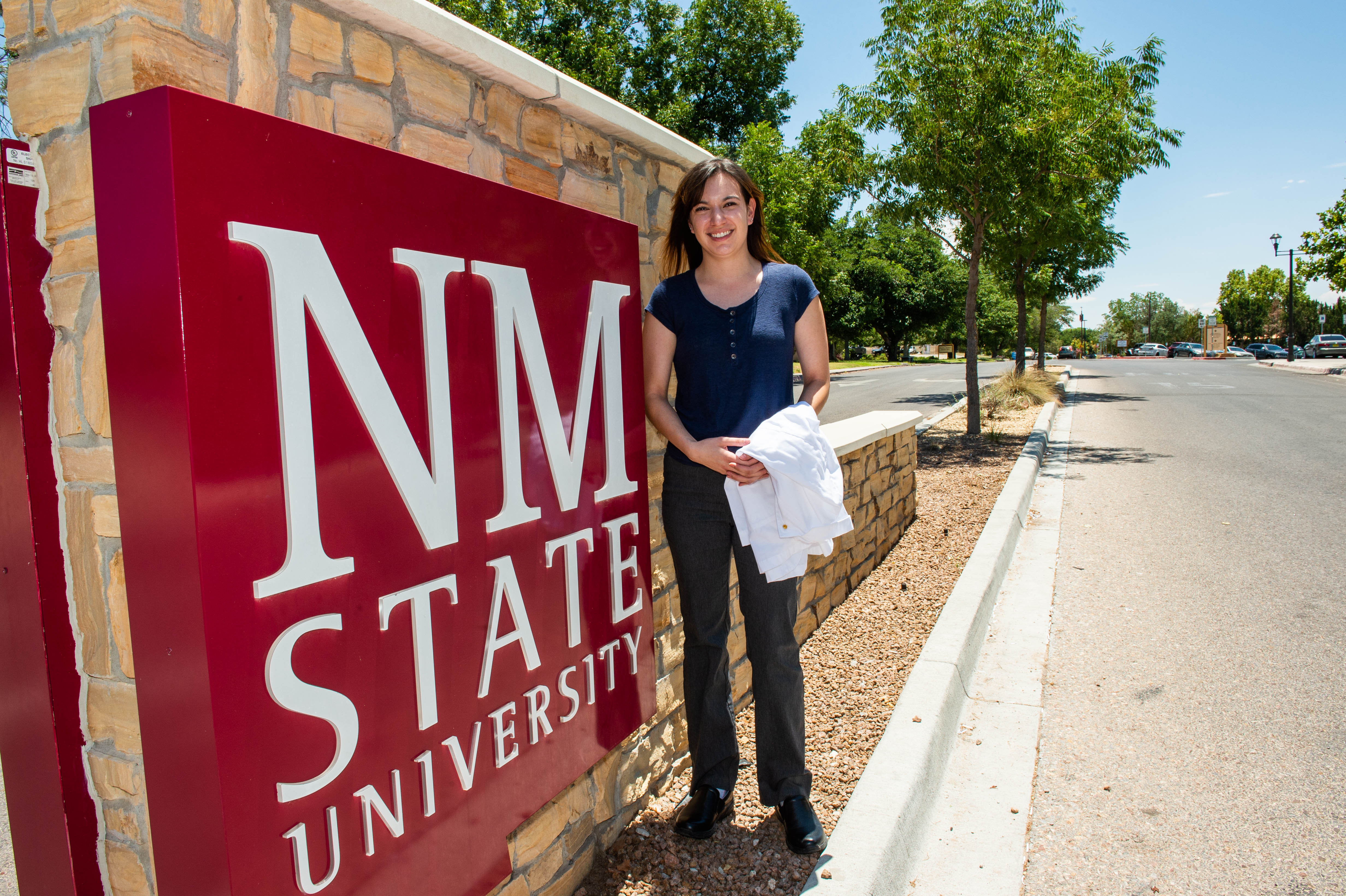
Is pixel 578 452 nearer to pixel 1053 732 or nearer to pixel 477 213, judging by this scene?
pixel 477 213

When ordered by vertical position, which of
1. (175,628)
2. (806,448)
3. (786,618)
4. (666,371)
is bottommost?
(786,618)

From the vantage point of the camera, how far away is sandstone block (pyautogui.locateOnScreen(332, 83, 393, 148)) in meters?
1.68

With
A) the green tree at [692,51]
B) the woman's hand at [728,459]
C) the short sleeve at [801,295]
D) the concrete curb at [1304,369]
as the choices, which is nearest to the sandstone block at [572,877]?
the woman's hand at [728,459]

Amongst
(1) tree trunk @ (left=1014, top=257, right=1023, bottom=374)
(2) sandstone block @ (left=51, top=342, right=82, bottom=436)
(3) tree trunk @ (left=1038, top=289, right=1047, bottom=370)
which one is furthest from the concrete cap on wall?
(3) tree trunk @ (left=1038, top=289, right=1047, bottom=370)

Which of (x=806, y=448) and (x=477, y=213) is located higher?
(x=477, y=213)

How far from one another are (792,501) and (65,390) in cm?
165

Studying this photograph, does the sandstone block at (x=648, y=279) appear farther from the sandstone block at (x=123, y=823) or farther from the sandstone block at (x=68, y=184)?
the sandstone block at (x=123, y=823)

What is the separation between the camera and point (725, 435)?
2371 mm

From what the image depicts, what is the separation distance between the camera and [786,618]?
7.92 feet

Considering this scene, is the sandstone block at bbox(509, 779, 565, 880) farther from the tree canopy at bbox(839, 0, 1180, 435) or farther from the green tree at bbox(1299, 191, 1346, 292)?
the green tree at bbox(1299, 191, 1346, 292)

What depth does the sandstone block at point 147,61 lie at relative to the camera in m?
1.33

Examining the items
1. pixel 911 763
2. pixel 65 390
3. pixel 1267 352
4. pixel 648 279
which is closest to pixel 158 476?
pixel 65 390

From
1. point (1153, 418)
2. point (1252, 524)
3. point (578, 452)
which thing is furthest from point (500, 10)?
point (578, 452)

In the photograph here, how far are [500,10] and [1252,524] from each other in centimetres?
2225
